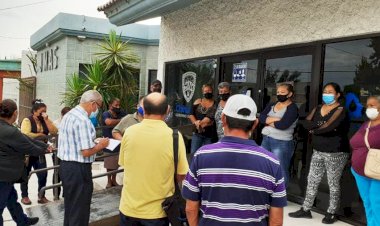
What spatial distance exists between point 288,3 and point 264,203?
388 cm

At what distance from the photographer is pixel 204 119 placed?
226 inches

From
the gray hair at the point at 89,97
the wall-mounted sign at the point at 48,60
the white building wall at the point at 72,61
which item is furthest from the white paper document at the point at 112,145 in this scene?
the wall-mounted sign at the point at 48,60

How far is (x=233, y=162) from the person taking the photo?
6.57 feet

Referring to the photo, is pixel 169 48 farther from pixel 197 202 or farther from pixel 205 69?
pixel 197 202

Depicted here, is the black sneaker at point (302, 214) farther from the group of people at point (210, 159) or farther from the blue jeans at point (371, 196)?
the blue jeans at point (371, 196)

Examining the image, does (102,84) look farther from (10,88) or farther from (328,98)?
(10,88)

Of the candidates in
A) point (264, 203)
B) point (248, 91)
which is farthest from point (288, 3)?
point (264, 203)

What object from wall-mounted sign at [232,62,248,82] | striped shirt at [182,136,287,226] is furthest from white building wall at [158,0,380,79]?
striped shirt at [182,136,287,226]

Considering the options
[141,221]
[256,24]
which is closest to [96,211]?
[141,221]

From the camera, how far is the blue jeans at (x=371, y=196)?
351cm

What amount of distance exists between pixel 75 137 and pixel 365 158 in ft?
9.55

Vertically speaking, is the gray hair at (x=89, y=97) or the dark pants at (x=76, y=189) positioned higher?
the gray hair at (x=89, y=97)

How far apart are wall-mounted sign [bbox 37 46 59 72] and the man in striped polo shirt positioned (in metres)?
12.1

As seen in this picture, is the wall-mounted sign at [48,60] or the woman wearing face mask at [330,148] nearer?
the woman wearing face mask at [330,148]
